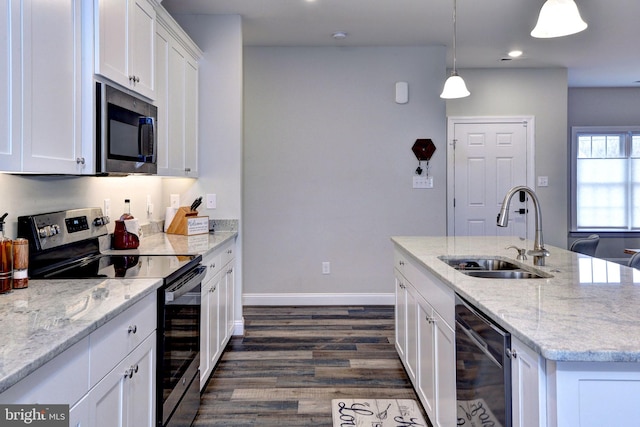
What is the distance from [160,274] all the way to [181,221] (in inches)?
59.5

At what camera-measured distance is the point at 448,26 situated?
4.02m

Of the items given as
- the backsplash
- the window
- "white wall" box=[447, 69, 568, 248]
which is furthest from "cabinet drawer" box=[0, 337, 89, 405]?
the window

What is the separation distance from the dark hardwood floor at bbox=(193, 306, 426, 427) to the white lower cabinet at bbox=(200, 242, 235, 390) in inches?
6.2

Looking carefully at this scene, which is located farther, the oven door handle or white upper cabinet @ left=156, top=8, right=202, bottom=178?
white upper cabinet @ left=156, top=8, right=202, bottom=178

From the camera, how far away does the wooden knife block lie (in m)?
3.32

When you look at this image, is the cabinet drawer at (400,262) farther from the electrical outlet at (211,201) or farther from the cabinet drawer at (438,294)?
the electrical outlet at (211,201)

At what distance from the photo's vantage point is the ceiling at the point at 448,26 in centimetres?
356

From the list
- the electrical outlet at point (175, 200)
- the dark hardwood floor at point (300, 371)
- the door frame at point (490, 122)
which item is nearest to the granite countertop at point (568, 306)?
the dark hardwood floor at point (300, 371)

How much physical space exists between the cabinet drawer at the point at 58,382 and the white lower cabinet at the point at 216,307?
1.31 meters

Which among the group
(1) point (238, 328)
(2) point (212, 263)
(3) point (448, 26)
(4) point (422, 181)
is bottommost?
(1) point (238, 328)

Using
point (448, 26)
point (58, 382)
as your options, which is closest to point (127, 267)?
point (58, 382)

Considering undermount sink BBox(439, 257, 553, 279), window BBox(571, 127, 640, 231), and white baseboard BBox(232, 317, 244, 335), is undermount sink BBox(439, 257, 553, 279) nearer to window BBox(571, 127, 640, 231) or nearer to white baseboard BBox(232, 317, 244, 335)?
white baseboard BBox(232, 317, 244, 335)

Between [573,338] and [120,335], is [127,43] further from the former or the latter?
[573,338]

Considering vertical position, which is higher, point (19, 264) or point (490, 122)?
point (490, 122)
